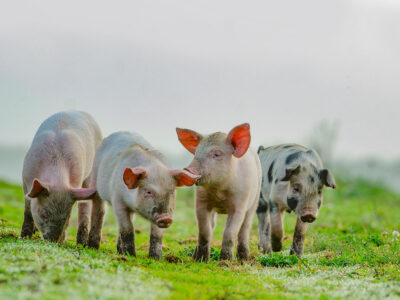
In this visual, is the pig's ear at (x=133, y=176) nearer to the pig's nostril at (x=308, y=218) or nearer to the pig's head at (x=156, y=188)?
the pig's head at (x=156, y=188)

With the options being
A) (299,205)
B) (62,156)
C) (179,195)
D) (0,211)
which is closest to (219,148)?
(299,205)

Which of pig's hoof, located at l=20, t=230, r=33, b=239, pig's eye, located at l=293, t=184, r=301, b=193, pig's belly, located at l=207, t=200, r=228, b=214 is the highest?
pig's eye, located at l=293, t=184, r=301, b=193

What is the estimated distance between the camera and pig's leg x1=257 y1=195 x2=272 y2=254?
35.5 feet

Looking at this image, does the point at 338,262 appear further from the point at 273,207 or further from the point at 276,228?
the point at 273,207

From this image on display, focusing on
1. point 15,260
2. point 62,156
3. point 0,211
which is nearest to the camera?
point 15,260

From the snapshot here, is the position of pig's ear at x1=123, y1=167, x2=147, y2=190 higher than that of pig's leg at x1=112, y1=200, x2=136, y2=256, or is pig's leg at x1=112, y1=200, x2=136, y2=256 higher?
pig's ear at x1=123, y1=167, x2=147, y2=190

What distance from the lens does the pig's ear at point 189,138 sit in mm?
9094

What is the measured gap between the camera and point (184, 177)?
7.76m

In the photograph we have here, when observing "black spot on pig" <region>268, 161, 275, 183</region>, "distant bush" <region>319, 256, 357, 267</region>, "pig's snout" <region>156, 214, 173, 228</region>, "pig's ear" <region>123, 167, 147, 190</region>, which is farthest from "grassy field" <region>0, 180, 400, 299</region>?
"black spot on pig" <region>268, 161, 275, 183</region>

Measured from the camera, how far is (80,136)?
397 inches

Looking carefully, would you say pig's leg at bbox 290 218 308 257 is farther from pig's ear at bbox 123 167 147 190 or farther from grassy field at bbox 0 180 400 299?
pig's ear at bbox 123 167 147 190

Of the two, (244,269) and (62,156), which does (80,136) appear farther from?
(244,269)

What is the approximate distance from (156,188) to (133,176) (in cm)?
40

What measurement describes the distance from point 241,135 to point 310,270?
2.44m
